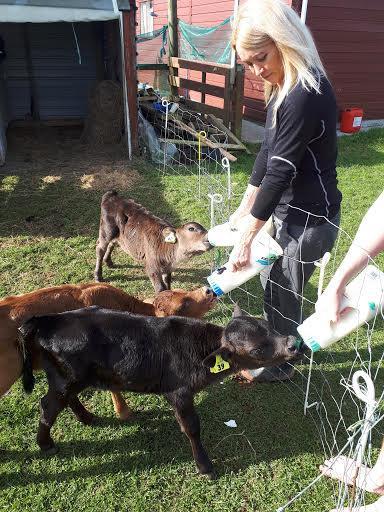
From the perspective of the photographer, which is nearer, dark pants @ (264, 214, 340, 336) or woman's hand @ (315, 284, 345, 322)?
woman's hand @ (315, 284, 345, 322)

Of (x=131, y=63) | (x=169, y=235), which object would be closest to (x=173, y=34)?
(x=131, y=63)

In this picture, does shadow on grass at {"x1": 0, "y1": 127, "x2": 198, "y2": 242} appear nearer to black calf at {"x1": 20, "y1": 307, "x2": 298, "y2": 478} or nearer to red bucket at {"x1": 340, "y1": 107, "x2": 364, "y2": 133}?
black calf at {"x1": 20, "y1": 307, "x2": 298, "y2": 478}

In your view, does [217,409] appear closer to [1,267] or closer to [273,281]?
[273,281]

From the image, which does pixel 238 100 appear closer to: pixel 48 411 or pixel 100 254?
pixel 100 254

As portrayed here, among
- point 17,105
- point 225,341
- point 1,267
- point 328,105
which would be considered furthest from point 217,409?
point 17,105

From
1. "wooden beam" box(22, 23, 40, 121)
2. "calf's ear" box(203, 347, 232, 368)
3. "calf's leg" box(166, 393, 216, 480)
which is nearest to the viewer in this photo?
"calf's ear" box(203, 347, 232, 368)

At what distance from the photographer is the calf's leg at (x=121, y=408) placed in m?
3.57

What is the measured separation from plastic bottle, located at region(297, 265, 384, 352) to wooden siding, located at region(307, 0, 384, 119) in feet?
40.3

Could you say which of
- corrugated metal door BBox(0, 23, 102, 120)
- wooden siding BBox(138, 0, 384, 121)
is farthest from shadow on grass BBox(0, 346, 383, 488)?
corrugated metal door BBox(0, 23, 102, 120)

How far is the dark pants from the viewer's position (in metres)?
3.26

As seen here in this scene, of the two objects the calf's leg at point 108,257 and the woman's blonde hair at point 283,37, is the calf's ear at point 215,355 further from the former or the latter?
the calf's leg at point 108,257

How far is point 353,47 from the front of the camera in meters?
13.3

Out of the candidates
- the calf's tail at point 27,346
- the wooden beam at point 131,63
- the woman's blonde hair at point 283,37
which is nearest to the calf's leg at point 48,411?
the calf's tail at point 27,346

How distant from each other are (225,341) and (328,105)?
1.69 m
